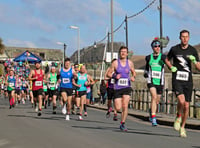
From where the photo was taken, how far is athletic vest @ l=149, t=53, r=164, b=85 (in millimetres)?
11906

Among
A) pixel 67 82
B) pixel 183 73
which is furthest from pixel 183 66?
pixel 67 82

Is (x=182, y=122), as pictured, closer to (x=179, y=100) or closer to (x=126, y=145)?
(x=179, y=100)

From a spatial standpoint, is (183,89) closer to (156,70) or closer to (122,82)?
(122,82)

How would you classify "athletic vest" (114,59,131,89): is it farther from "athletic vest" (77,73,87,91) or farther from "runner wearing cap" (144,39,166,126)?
"athletic vest" (77,73,87,91)

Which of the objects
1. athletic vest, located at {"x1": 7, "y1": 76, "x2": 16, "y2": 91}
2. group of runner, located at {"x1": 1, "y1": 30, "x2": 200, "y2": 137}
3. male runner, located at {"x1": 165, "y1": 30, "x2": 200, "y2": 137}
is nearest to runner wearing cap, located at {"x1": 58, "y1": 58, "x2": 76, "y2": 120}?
group of runner, located at {"x1": 1, "y1": 30, "x2": 200, "y2": 137}

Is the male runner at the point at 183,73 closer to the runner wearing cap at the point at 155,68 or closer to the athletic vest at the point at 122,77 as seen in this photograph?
the athletic vest at the point at 122,77

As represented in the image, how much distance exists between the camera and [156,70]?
39.1 feet

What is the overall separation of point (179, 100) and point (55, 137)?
8.11 feet

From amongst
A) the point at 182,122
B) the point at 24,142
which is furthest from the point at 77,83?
the point at 24,142

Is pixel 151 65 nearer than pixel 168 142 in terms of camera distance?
No

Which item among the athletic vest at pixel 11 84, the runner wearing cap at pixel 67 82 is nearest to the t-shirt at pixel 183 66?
the runner wearing cap at pixel 67 82

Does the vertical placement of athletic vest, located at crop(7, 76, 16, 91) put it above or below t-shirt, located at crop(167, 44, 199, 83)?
below

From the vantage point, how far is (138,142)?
28.5 ft

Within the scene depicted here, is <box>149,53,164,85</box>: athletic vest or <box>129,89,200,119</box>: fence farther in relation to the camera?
<box>129,89,200,119</box>: fence
